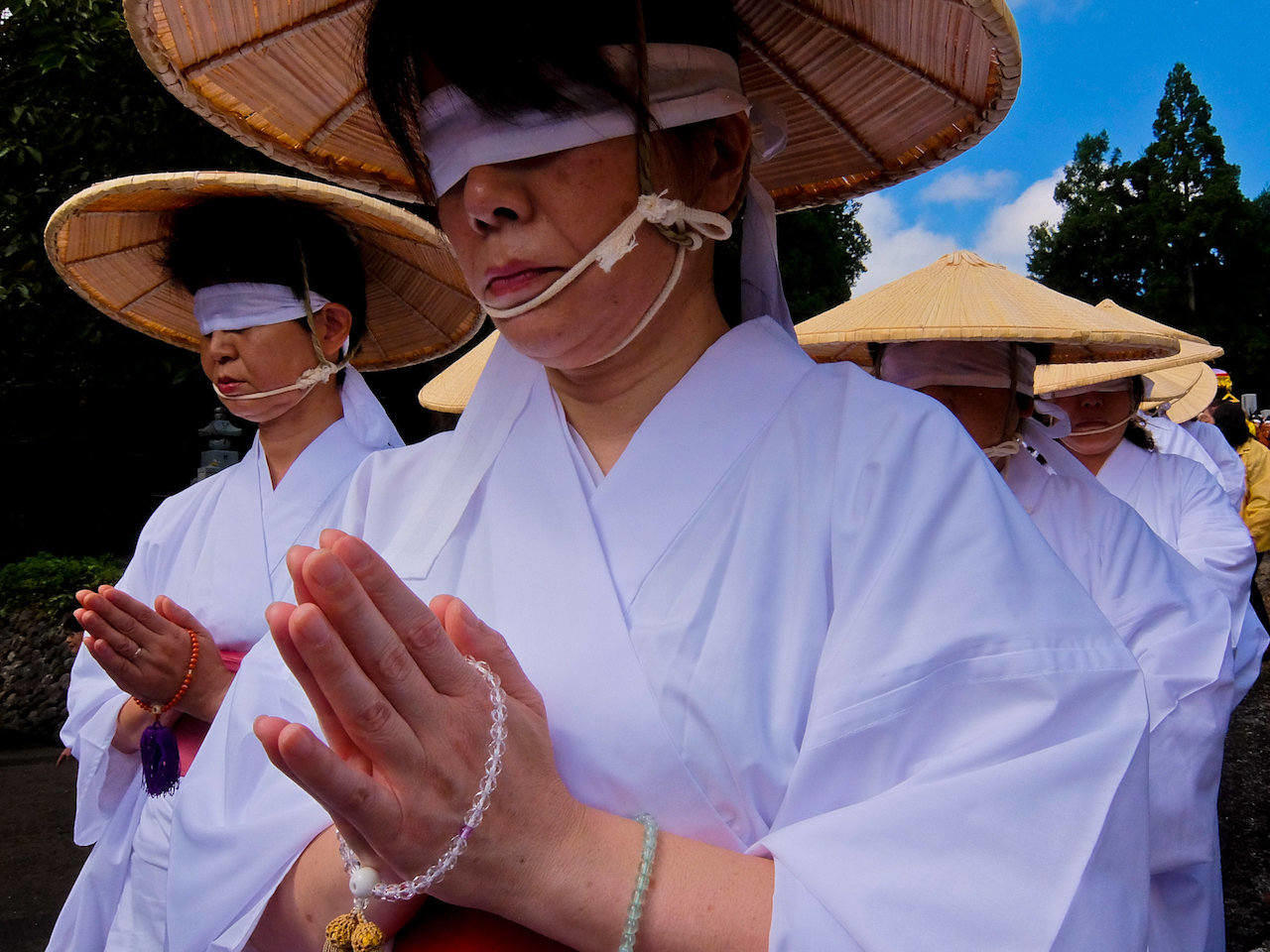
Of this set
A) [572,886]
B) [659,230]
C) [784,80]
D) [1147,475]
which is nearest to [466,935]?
[572,886]

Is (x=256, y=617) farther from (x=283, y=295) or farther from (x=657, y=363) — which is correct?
(x=657, y=363)

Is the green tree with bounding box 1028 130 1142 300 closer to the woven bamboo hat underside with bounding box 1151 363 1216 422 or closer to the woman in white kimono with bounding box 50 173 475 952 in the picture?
the woven bamboo hat underside with bounding box 1151 363 1216 422

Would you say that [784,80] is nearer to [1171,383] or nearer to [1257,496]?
[1171,383]

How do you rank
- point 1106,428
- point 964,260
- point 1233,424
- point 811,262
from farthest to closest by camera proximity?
point 811,262, point 1233,424, point 1106,428, point 964,260

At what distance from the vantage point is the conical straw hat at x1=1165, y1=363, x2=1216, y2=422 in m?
7.30

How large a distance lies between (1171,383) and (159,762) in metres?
6.48

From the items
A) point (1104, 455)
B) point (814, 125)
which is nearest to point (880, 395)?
point (814, 125)

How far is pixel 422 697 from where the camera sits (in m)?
0.89

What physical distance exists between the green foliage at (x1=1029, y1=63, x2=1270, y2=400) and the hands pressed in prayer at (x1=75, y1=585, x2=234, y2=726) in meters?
40.6

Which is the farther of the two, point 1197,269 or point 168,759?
point 1197,269

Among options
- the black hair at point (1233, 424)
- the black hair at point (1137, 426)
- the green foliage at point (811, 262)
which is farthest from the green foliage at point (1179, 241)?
the black hair at point (1137, 426)

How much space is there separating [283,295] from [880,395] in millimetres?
1855

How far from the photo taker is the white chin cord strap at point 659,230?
3.96 ft

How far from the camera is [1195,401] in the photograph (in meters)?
7.47
